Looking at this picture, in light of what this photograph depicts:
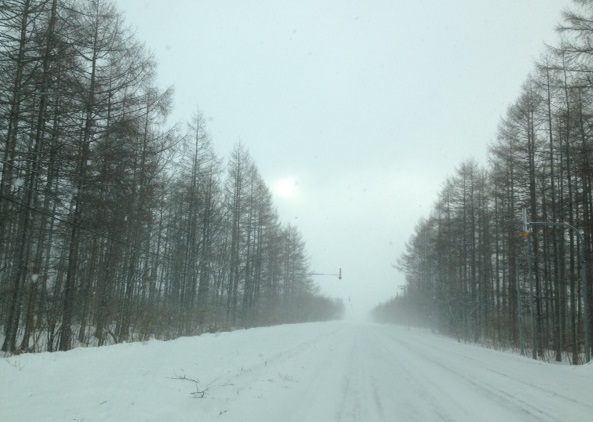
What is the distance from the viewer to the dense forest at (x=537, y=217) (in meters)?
17.0

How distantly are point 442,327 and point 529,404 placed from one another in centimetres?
4467

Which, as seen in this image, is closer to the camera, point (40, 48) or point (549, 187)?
point (40, 48)

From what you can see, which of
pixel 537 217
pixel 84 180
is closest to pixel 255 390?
pixel 84 180

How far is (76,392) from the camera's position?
7270 millimetres

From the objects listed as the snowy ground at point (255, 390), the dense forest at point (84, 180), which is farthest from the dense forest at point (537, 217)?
the dense forest at point (84, 180)

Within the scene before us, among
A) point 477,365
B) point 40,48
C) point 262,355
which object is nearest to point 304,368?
point 262,355

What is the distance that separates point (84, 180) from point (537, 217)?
76.6 feet

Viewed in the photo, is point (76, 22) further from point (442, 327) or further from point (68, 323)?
point (442, 327)

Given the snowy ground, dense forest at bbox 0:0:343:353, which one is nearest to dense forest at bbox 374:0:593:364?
the snowy ground

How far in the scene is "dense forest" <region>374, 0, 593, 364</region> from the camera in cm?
1697

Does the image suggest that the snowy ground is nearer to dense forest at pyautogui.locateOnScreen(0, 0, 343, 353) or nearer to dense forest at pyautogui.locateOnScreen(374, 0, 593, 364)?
dense forest at pyautogui.locateOnScreen(0, 0, 343, 353)

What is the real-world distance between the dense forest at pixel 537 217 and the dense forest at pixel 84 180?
14.3 meters

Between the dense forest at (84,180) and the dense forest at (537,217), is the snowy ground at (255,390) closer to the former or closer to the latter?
the dense forest at (84,180)

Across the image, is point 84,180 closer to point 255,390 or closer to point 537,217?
point 255,390
